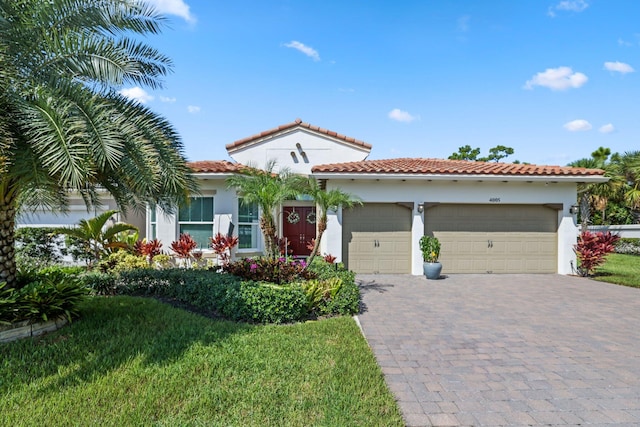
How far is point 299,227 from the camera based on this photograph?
14711 mm

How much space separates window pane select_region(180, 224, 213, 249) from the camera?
12438 mm

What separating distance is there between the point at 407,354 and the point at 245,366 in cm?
237

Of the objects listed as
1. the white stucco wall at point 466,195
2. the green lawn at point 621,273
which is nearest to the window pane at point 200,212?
the white stucco wall at point 466,195

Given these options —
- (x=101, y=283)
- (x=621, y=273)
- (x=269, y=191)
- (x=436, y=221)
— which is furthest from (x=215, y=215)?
(x=621, y=273)

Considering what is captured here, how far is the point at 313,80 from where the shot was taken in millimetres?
13148

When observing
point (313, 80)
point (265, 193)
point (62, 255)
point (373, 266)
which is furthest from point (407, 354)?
point (62, 255)

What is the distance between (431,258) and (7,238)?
10.7m

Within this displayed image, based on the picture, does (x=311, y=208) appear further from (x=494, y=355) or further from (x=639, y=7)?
(x=639, y=7)

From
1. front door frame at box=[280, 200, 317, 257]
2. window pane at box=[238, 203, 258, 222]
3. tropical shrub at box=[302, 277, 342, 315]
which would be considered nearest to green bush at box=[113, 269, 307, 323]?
tropical shrub at box=[302, 277, 342, 315]

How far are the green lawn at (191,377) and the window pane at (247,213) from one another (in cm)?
724

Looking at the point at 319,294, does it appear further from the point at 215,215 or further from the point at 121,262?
the point at 215,215

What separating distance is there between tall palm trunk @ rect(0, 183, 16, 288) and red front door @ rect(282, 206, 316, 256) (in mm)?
9853

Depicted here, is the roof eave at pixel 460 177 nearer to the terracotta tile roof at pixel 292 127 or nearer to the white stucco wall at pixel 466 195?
the white stucco wall at pixel 466 195

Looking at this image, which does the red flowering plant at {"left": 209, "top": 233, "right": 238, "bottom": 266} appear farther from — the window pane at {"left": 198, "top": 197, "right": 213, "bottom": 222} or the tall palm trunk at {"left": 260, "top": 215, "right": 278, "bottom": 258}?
the tall palm trunk at {"left": 260, "top": 215, "right": 278, "bottom": 258}
